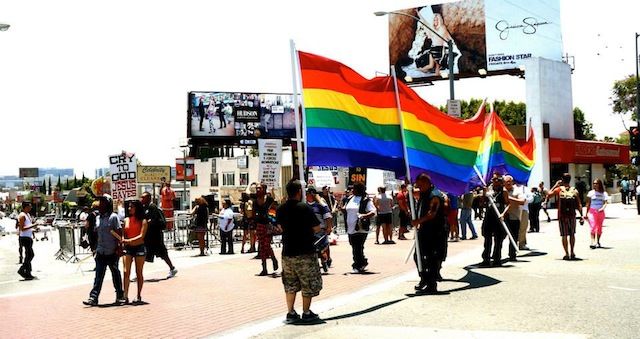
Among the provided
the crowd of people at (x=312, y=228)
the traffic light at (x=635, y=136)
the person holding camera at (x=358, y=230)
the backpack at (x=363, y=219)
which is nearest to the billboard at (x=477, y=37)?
the traffic light at (x=635, y=136)

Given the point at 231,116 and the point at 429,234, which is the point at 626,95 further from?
the point at 429,234

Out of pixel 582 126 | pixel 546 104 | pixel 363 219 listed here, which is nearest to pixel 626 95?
pixel 582 126

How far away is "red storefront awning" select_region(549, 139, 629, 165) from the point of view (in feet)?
142

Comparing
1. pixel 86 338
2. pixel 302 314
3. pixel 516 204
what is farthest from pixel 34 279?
pixel 516 204

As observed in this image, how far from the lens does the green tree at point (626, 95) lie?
57938mm

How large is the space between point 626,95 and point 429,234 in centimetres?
5400

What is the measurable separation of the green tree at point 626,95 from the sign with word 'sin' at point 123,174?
166 feet

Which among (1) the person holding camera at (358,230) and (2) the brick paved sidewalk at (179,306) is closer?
(2) the brick paved sidewalk at (179,306)

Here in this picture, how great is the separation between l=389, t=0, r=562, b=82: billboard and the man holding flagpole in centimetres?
4126

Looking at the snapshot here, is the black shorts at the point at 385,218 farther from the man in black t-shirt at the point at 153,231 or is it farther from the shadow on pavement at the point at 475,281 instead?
the man in black t-shirt at the point at 153,231

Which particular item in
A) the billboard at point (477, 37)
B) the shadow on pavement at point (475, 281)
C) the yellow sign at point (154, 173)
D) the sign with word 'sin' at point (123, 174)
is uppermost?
the billboard at point (477, 37)

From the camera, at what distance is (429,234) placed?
1061 centimetres

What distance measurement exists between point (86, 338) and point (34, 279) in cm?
817

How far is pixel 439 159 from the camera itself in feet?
41.1
